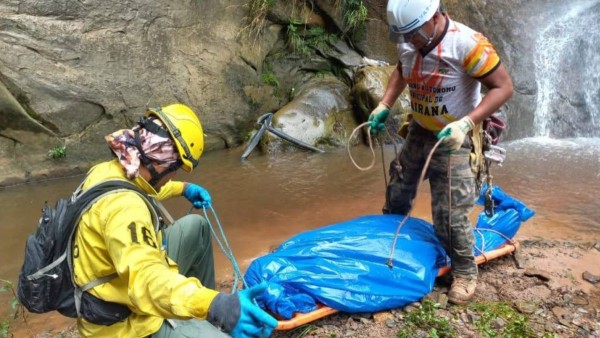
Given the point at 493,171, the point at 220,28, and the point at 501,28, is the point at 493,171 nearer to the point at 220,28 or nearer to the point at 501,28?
the point at 501,28

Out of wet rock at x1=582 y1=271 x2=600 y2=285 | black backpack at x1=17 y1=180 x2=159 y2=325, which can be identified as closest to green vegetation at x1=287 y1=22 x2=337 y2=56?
wet rock at x1=582 y1=271 x2=600 y2=285

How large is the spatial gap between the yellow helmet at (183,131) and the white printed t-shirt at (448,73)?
126 centimetres

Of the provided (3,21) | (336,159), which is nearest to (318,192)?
(336,159)

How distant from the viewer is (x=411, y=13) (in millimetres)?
2256

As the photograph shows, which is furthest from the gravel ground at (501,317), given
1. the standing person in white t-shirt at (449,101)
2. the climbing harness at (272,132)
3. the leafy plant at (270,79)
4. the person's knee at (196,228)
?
the leafy plant at (270,79)

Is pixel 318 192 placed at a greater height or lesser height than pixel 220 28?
lesser

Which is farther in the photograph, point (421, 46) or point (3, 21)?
point (3, 21)

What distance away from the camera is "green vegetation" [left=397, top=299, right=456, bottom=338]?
2281 millimetres

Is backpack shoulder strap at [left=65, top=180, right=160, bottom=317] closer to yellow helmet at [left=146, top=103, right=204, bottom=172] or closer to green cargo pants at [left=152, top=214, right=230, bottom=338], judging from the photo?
yellow helmet at [left=146, top=103, right=204, bottom=172]

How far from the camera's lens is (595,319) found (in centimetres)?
240

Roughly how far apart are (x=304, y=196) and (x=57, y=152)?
323 centimetres

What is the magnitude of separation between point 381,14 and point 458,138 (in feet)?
20.3

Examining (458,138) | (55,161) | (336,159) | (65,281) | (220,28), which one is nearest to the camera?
(65,281)

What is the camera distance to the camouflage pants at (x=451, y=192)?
246 centimetres
